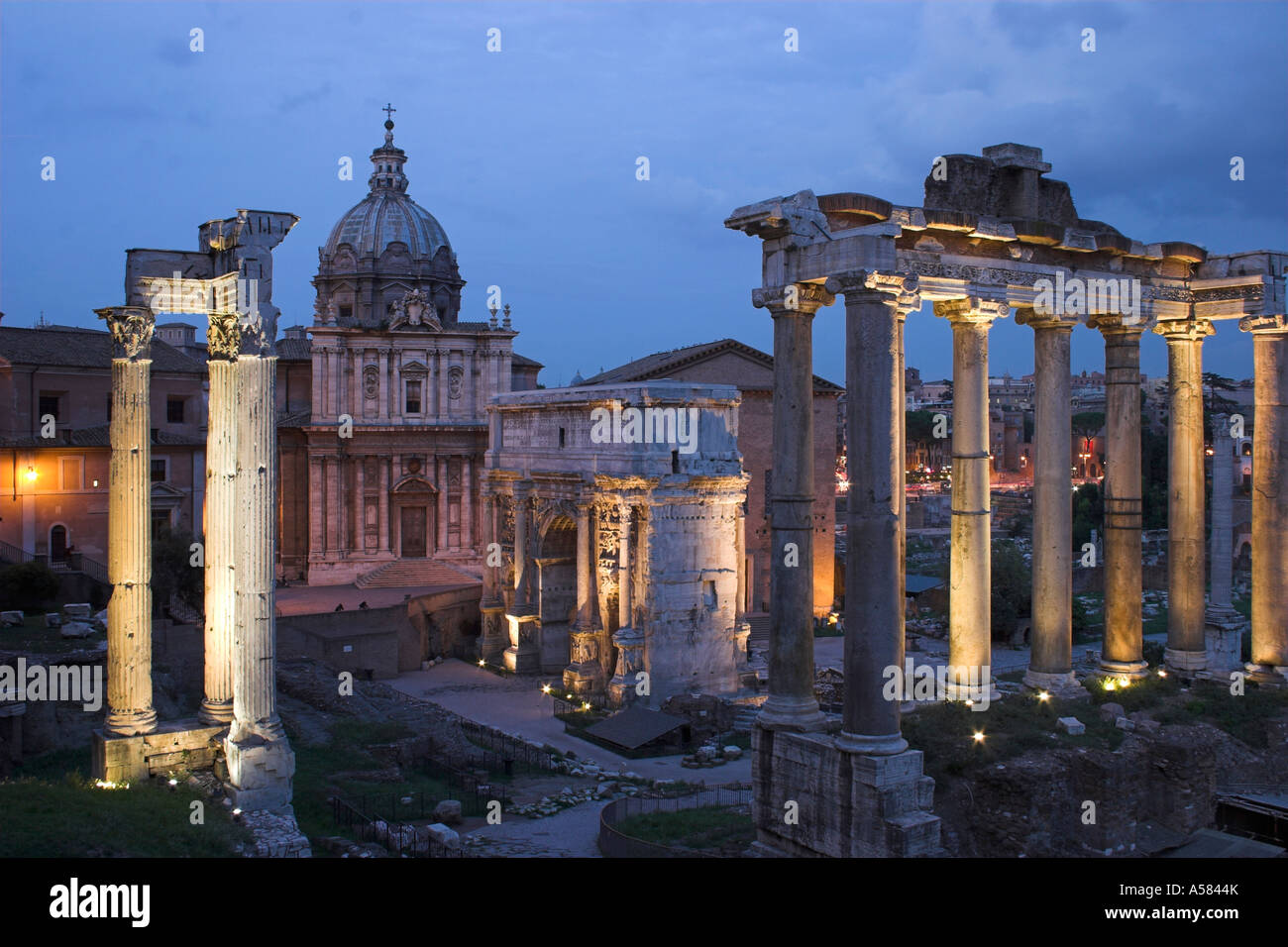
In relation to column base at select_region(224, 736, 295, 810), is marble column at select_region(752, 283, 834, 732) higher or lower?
higher

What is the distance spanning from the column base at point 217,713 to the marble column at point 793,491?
7.81 m

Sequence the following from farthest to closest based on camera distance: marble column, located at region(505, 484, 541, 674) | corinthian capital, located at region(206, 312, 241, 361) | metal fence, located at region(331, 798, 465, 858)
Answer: marble column, located at region(505, 484, 541, 674), metal fence, located at region(331, 798, 465, 858), corinthian capital, located at region(206, 312, 241, 361)

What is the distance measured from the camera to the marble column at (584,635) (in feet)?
Answer: 107

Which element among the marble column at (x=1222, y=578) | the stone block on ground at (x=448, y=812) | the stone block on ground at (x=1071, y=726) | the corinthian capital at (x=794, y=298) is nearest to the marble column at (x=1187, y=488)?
the marble column at (x=1222, y=578)

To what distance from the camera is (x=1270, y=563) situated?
1817 centimetres

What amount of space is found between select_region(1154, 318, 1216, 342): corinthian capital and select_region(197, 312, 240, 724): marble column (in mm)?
13914

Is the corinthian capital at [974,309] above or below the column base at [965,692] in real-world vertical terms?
above

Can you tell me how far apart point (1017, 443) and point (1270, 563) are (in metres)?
81.9

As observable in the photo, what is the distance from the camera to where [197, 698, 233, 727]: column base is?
16672 mm

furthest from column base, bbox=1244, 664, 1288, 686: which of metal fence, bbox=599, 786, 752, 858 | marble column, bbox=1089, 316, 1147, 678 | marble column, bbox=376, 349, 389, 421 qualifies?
marble column, bbox=376, 349, 389, 421

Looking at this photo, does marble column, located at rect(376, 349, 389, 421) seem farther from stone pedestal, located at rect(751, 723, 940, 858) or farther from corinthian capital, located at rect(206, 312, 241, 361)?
stone pedestal, located at rect(751, 723, 940, 858)

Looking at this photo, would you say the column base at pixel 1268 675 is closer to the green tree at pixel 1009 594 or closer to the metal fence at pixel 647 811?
the metal fence at pixel 647 811

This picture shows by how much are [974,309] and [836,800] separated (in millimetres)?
6687
